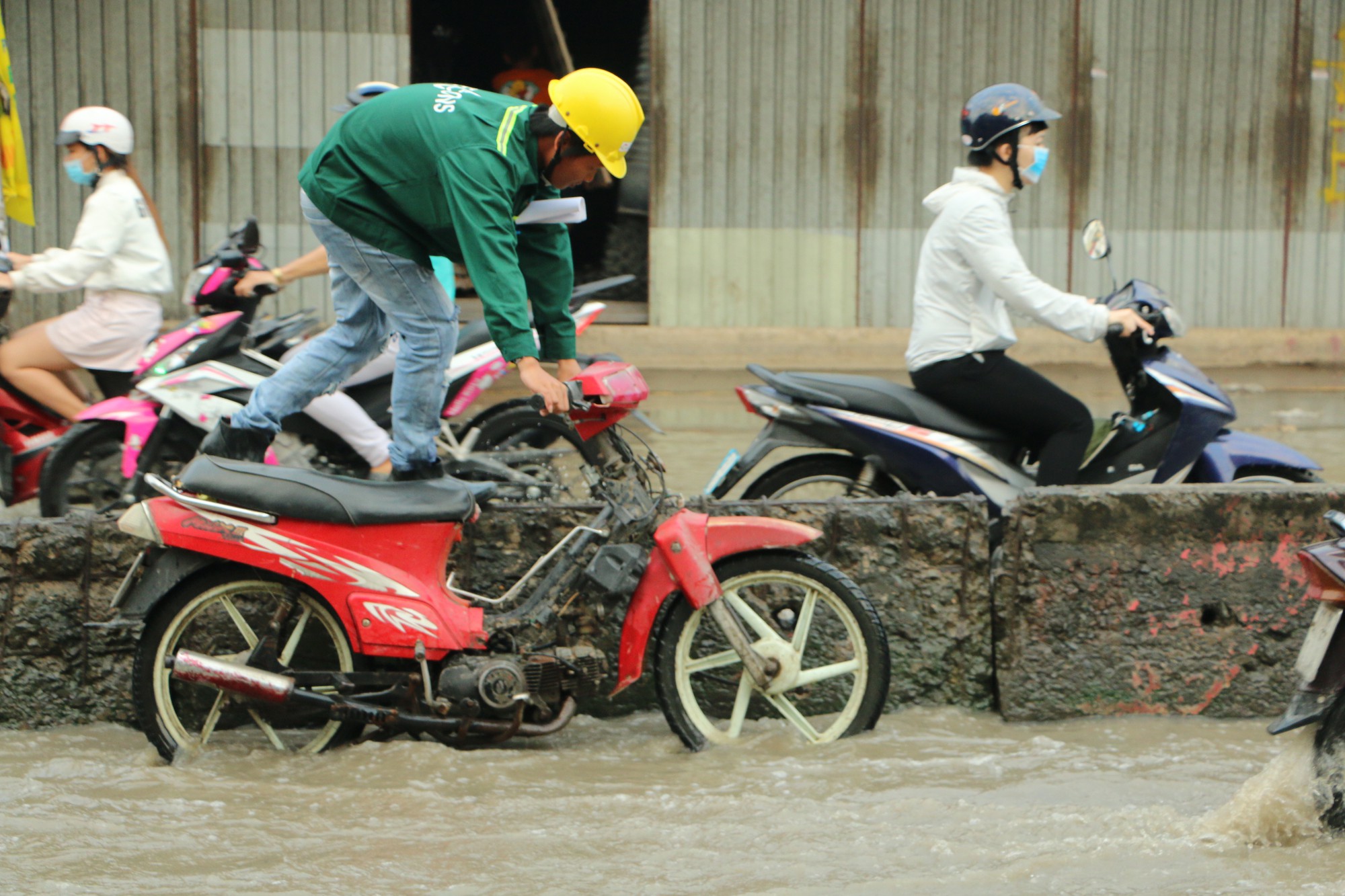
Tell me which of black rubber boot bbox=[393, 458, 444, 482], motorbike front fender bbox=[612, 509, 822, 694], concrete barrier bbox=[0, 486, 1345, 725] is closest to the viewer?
motorbike front fender bbox=[612, 509, 822, 694]

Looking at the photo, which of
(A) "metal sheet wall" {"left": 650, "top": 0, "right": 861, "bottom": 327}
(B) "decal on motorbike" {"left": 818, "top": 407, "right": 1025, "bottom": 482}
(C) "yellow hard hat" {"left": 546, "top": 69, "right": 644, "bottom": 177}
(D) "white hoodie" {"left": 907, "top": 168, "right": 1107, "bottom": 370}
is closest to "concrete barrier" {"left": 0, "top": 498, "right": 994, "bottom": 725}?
(B) "decal on motorbike" {"left": 818, "top": 407, "right": 1025, "bottom": 482}

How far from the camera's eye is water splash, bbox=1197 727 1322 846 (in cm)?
311

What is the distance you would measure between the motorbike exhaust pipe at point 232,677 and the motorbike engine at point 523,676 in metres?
0.41

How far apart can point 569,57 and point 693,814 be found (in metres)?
10.2

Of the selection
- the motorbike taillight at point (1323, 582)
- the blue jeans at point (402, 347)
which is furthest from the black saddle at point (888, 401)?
the motorbike taillight at point (1323, 582)

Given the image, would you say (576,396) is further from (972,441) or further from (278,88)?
(278,88)

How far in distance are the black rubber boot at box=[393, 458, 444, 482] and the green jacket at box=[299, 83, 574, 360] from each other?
0.44 meters

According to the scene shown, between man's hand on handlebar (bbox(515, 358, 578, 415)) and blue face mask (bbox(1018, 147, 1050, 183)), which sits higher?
blue face mask (bbox(1018, 147, 1050, 183))

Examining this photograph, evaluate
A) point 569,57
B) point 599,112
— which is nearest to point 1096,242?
point 599,112

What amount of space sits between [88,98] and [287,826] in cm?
851

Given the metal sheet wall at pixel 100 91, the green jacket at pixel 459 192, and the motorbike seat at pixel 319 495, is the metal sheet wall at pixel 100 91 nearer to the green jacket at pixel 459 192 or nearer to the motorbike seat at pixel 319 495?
the green jacket at pixel 459 192

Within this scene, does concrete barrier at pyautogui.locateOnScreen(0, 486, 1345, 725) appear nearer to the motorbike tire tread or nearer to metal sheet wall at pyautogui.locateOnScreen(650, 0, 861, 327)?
the motorbike tire tread

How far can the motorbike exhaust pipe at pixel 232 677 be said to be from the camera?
3.66 metres

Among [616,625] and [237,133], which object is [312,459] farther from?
[237,133]
